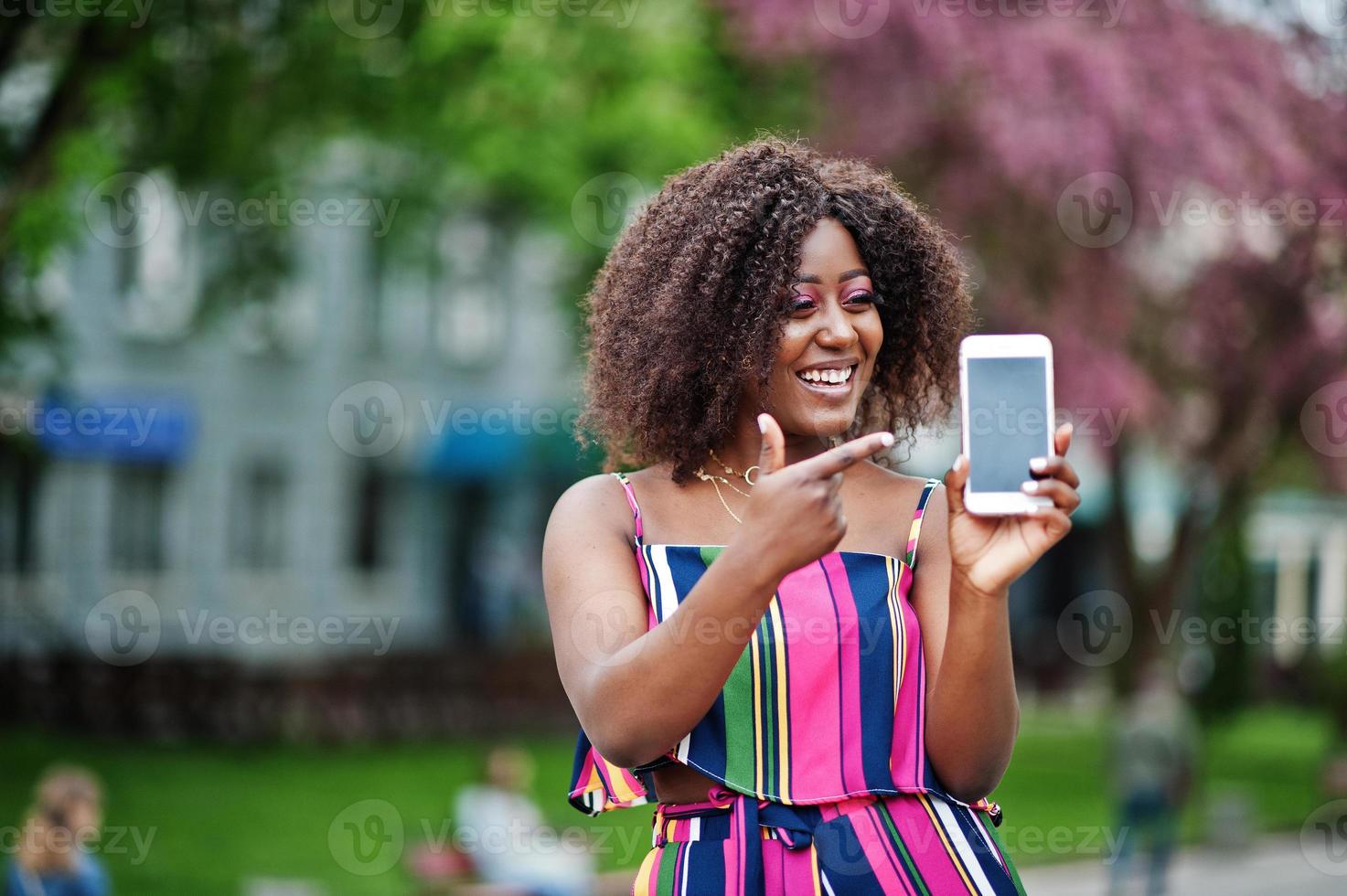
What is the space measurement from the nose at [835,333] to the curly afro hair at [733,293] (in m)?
0.06

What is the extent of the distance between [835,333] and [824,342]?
21mm

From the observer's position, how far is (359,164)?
14797 millimetres

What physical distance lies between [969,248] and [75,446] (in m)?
12.4

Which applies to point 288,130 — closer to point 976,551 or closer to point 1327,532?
point 976,551

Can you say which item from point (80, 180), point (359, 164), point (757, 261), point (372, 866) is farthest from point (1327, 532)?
point (757, 261)

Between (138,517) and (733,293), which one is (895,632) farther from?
(138,517)

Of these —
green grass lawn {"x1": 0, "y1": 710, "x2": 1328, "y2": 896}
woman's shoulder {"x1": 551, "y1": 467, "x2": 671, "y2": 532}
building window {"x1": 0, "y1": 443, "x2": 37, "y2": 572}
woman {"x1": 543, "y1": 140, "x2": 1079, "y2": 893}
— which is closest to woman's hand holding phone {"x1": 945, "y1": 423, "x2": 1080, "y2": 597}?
woman {"x1": 543, "y1": 140, "x2": 1079, "y2": 893}

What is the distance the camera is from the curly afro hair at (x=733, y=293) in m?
2.35

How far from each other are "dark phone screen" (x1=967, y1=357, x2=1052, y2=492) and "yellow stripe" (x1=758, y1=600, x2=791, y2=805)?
357 millimetres

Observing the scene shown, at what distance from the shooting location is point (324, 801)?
12.5 meters

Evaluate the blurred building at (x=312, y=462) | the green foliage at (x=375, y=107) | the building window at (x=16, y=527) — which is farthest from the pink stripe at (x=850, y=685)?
the building window at (x=16, y=527)

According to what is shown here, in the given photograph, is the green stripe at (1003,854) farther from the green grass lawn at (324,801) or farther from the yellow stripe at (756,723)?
the green grass lawn at (324,801)

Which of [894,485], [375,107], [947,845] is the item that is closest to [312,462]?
[375,107]

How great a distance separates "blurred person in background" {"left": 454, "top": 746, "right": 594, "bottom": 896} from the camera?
8391 millimetres
